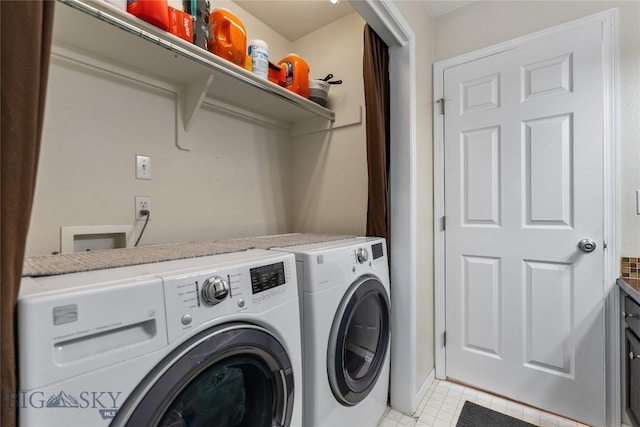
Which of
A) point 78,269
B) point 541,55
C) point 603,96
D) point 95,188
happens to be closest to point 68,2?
point 95,188

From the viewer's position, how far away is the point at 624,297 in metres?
1.44

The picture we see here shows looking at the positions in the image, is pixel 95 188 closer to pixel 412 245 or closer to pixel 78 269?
pixel 78 269

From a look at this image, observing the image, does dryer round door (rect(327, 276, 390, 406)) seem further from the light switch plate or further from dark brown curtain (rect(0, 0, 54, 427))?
the light switch plate

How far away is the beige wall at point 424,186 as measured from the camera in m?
1.79

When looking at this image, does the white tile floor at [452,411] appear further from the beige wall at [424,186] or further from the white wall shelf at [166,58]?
the white wall shelf at [166,58]

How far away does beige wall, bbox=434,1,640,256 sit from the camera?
1.46m

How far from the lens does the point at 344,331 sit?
3.84ft

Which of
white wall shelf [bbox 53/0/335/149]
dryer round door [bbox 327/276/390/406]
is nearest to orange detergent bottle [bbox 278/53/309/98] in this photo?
white wall shelf [bbox 53/0/335/149]

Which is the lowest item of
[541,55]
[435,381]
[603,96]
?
[435,381]

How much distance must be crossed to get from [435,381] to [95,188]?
2.33 m

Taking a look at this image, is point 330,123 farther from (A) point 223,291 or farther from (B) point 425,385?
(B) point 425,385

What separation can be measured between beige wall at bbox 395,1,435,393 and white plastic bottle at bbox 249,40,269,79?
0.86 meters

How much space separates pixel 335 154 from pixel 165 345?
1.65 meters

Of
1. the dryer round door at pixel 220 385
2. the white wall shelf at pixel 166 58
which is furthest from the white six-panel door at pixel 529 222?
the dryer round door at pixel 220 385
